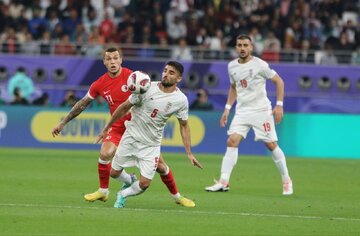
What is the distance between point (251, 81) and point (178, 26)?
14.9 meters

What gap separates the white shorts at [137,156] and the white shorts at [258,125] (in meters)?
3.37

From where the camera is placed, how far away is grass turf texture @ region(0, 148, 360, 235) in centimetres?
1159

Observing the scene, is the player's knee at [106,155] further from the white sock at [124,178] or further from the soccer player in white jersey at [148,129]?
the soccer player in white jersey at [148,129]

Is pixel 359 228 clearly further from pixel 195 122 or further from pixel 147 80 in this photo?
pixel 195 122

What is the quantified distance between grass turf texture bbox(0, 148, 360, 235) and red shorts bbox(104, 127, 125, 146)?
82 centimetres

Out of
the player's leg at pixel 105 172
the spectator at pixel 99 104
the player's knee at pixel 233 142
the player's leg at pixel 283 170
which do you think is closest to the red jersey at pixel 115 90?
the player's leg at pixel 105 172

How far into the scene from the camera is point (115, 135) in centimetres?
1463

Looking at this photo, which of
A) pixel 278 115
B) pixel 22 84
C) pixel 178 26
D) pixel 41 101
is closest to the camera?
pixel 278 115

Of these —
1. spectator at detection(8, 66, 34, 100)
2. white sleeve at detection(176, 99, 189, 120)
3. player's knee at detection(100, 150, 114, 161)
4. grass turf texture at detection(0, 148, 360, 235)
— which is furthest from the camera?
spectator at detection(8, 66, 34, 100)

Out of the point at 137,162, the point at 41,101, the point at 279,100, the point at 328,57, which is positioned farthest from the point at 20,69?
the point at 137,162

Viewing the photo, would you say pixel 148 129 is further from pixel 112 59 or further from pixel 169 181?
pixel 112 59

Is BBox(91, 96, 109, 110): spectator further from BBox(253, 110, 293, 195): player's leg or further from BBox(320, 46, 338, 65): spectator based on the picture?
BBox(253, 110, 293, 195): player's leg

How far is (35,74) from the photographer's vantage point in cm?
3134

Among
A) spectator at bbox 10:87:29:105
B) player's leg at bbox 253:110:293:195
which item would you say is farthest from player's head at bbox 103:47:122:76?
spectator at bbox 10:87:29:105
